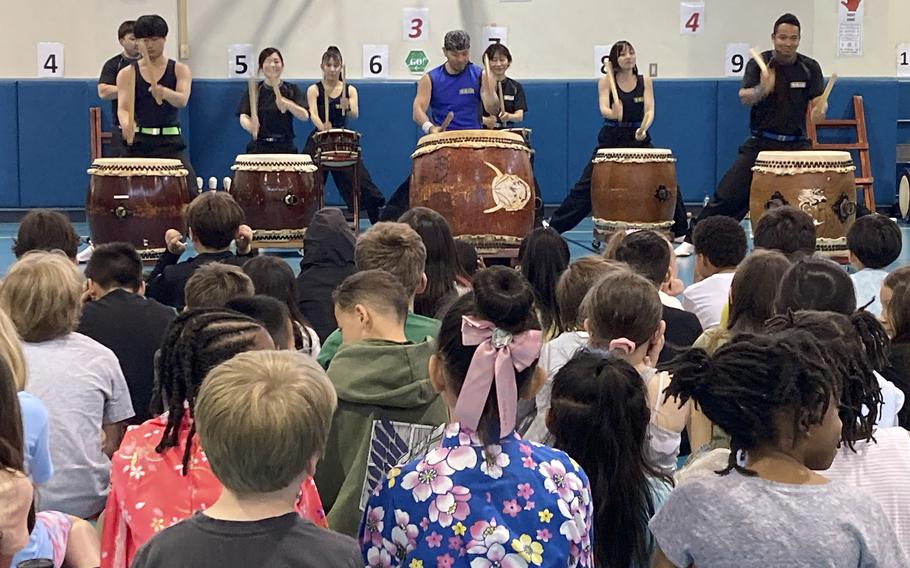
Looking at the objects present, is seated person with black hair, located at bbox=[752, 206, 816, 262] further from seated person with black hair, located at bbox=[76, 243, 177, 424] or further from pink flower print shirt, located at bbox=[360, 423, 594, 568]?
pink flower print shirt, located at bbox=[360, 423, 594, 568]

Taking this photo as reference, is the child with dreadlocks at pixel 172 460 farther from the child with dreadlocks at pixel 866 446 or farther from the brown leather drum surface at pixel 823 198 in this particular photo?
the brown leather drum surface at pixel 823 198

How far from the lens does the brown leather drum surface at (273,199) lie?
761cm

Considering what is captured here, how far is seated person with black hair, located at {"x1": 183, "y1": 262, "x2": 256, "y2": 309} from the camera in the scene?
10.9 feet

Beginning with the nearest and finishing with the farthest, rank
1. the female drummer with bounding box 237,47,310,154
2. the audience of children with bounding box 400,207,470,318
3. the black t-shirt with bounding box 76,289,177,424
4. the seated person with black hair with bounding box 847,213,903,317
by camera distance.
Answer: the black t-shirt with bounding box 76,289,177,424, the audience of children with bounding box 400,207,470,318, the seated person with black hair with bounding box 847,213,903,317, the female drummer with bounding box 237,47,310,154

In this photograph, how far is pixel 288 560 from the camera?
171cm

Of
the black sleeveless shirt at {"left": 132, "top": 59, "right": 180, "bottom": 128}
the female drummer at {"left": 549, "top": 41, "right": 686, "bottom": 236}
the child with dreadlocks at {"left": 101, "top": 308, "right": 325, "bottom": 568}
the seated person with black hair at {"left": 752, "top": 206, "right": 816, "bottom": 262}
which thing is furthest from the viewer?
the female drummer at {"left": 549, "top": 41, "right": 686, "bottom": 236}

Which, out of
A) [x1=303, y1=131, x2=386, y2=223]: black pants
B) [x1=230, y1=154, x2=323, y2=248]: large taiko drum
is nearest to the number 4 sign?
[x1=303, y1=131, x2=386, y2=223]: black pants

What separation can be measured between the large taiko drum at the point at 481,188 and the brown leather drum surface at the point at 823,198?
171 cm

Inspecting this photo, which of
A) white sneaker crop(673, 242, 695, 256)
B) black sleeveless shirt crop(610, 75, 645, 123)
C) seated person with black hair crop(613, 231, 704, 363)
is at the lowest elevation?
white sneaker crop(673, 242, 695, 256)

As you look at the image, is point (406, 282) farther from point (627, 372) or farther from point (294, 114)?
point (294, 114)

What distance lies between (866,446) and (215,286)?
1.72 meters

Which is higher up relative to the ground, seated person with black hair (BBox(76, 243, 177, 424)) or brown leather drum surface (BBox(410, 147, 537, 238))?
brown leather drum surface (BBox(410, 147, 537, 238))

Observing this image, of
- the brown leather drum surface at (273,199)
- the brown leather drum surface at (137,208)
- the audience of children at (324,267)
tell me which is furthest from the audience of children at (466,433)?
the brown leather drum surface at (273,199)

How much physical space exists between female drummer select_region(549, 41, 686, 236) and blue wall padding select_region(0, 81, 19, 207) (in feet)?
14.8
